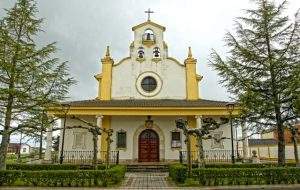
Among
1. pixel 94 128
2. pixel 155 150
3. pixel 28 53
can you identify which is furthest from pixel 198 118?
pixel 28 53

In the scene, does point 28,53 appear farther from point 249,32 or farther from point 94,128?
point 249,32

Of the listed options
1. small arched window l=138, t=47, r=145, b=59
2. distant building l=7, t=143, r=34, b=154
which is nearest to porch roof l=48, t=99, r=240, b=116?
small arched window l=138, t=47, r=145, b=59

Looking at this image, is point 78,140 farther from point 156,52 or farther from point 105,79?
point 156,52

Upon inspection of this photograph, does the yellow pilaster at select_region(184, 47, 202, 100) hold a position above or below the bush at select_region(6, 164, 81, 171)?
above

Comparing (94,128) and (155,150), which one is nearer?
(94,128)

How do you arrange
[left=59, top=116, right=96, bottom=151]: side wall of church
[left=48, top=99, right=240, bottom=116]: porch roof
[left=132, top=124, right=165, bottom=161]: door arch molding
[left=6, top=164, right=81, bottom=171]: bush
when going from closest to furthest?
1. [left=6, top=164, right=81, bottom=171]: bush
2. [left=48, top=99, right=240, bottom=116]: porch roof
3. [left=59, top=116, right=96, bottom=151]: side wall of church
4. [left=132, top=124, right=165, bottom=161]: door arch molding

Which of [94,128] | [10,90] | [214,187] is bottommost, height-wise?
[214,187]

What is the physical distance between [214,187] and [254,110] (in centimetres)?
559

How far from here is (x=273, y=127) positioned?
1753cm

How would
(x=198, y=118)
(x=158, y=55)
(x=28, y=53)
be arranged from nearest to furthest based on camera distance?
1. (x=28, y=53)
2. (x=198, y=118)
3. (x=158, y=55)

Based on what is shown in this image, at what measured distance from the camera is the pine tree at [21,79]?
16.1m

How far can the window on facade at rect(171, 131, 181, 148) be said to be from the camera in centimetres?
2577

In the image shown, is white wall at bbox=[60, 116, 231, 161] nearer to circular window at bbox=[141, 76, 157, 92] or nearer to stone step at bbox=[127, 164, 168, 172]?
circular window at bbox=[141, 76, 157, 92]

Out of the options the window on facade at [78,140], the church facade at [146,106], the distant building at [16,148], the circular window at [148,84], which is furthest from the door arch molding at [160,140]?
the distant building at [16,148]
